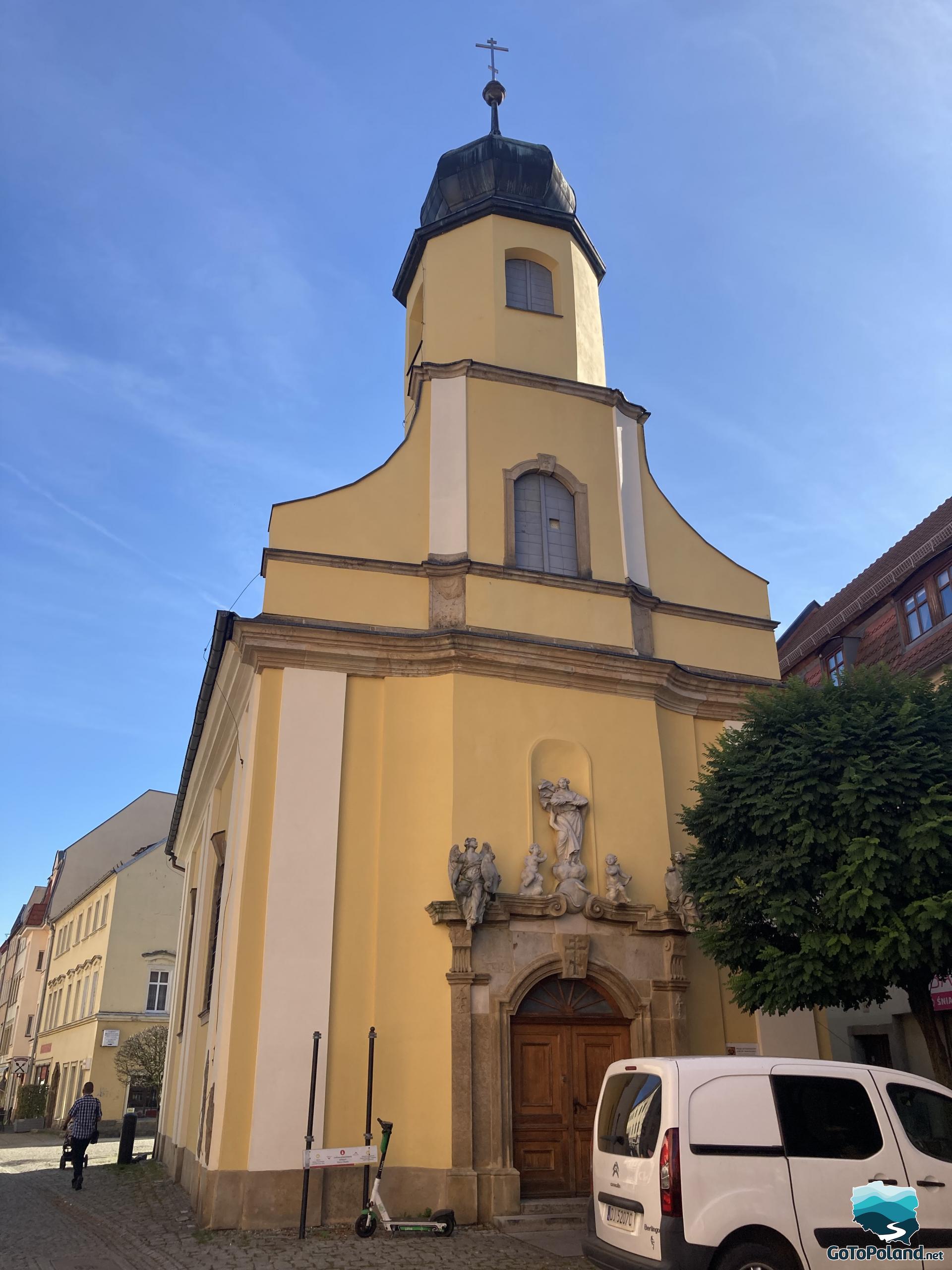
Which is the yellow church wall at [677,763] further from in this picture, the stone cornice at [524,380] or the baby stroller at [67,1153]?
the baby stroller at [67,1153]

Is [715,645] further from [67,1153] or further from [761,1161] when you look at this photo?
[67,1153]

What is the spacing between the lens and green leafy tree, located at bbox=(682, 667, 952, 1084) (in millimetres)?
10648

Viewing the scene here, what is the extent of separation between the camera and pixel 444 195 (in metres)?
19.7

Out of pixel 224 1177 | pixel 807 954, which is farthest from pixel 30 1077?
pixel 807 954

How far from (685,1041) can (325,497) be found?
354 inches

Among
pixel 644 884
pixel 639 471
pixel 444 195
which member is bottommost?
pixel 644 884

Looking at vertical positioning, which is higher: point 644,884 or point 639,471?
point 639,471

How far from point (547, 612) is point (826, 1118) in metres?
9.12

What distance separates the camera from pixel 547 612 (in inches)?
615

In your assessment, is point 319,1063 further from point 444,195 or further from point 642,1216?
point 444,195

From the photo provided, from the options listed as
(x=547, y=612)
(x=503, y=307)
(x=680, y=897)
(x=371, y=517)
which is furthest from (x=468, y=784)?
(x=503, y=307)

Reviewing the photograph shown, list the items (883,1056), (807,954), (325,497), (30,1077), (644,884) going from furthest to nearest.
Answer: (30,1077), (883,1056), (325,497), (644,884), (807,954)

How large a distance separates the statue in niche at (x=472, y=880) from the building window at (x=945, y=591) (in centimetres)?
895

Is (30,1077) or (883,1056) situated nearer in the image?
(883,1056)
